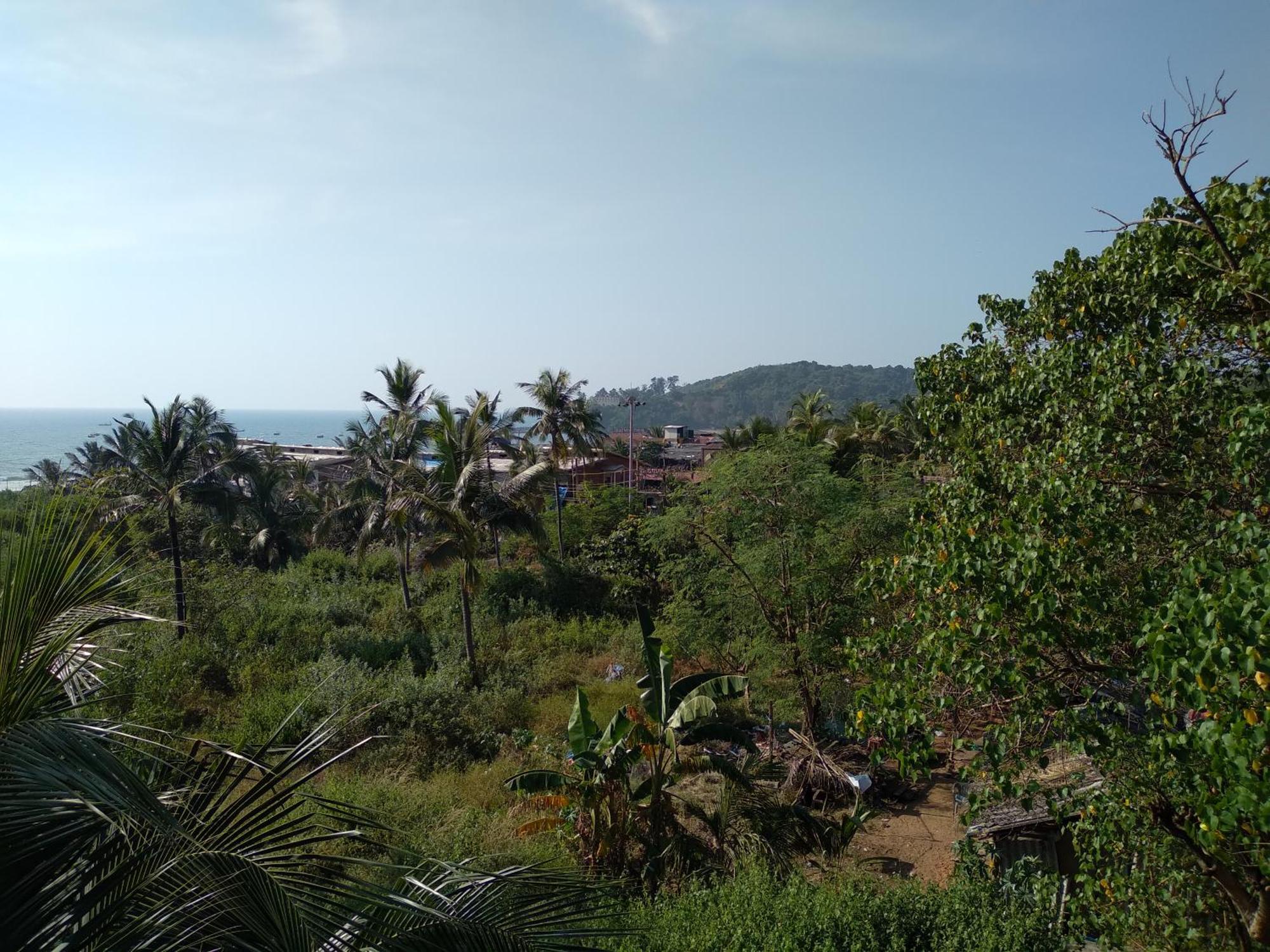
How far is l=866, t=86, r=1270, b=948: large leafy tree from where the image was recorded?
168 inches

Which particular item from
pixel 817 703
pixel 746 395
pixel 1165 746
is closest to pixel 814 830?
pixel 817 703

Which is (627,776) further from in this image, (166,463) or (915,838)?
(166,463)

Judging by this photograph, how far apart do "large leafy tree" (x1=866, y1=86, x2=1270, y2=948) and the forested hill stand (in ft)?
497

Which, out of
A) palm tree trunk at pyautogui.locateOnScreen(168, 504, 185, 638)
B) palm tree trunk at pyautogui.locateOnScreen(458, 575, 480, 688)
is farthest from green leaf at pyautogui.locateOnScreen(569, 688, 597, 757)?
palm tree trunk at pyautogui.locateOnScreen(168, 504, 185, 638)

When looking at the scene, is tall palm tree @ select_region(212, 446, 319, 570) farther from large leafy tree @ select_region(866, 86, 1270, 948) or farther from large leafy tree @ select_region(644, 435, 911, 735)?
large leafy tree @ select_region(866, 86, 1270, 948)

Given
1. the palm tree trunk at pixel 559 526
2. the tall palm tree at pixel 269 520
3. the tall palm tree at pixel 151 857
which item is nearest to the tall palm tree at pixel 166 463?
the tall palm tree at pixel 269 520

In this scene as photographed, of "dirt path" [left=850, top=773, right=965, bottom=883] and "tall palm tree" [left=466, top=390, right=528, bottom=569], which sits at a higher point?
"tall palm tree" [left=466, top=390, right=528, bottom=569]

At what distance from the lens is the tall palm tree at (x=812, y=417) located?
1270 inches

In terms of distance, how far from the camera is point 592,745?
9656mm

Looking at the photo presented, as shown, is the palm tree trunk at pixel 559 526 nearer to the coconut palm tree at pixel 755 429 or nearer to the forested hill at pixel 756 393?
the coconut palm tree at pixel 755 429

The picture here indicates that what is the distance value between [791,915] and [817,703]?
337 inches

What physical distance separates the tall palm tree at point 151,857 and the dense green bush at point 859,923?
106 inches

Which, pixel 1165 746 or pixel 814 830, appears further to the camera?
pixel 814 830

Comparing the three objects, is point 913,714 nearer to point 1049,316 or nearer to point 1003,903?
point 1003,903
